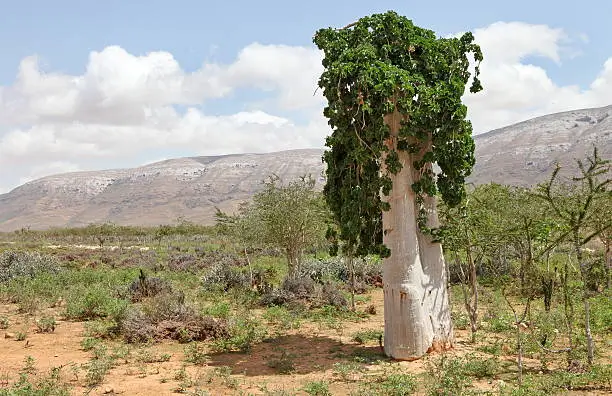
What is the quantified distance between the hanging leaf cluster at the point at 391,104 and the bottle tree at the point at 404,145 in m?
0.02

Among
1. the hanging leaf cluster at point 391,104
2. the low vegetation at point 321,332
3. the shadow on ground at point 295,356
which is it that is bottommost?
the shadow on ground at point 295,356

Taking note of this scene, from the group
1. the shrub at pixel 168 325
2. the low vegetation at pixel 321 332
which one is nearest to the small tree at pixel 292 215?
the low vegetation at pixel 321 332

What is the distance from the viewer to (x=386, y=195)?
10.6 metres

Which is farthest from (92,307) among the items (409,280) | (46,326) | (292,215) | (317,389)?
(409,280)

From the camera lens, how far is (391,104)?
9867 millimetres

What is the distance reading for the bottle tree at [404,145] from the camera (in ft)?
32.8

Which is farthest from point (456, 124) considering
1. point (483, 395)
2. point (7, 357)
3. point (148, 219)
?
point (148, 219)

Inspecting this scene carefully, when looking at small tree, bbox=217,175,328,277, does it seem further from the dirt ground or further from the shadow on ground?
the shadow on ground

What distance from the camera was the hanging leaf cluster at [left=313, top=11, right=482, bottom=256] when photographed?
988 cm

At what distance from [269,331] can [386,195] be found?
566 cm

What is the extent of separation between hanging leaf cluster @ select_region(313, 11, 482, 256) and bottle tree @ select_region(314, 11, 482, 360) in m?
0.02

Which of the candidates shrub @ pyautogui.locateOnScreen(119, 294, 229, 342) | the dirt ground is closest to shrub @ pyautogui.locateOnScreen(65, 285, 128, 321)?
the dirt ground

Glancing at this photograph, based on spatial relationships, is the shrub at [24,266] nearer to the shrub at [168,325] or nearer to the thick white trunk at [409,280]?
the shrub at [168,325]

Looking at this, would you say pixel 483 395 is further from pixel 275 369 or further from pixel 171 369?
pixel 171 369
